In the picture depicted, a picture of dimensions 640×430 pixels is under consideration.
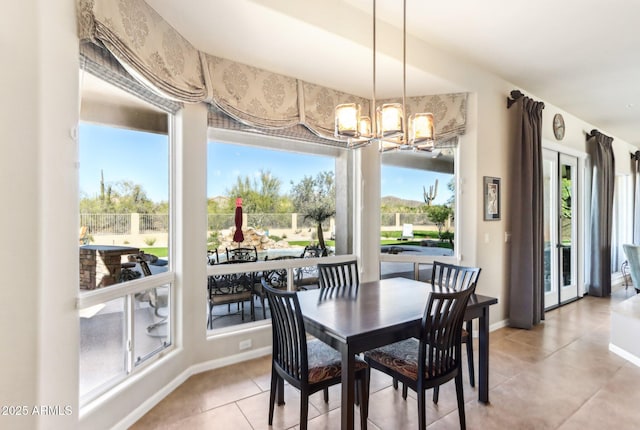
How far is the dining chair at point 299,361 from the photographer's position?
6.01ft

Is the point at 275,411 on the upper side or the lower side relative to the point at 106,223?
lower

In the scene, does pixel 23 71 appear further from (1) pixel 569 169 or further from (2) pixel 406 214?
(1) pixel 569 169

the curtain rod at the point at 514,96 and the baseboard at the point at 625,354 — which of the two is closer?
the baseboard at the point at 625,354

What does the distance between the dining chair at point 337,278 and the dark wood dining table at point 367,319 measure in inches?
4.0

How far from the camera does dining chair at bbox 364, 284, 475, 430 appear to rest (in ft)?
6.08

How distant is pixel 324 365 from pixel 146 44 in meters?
2.39

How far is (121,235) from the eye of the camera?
2.28 m

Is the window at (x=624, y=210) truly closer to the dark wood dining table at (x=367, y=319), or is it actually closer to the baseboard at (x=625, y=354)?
the baseboard at (x=625, y=354)

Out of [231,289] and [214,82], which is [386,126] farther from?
[231,289]

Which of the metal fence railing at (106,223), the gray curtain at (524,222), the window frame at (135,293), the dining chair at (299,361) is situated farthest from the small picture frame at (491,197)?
the metal fence railing at (106,223)

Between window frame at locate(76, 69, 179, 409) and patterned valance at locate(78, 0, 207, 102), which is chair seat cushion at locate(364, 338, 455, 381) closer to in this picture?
window frame at locate(76, 69, 179, 409)

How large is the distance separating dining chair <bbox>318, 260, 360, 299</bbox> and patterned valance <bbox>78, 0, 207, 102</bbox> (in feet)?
6.00

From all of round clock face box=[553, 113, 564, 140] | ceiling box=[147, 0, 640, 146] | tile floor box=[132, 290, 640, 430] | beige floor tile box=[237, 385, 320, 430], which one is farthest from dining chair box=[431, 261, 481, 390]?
round clock face box=[553, 113, 564, 140]

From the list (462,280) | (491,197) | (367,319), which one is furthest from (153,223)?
(491,197)
